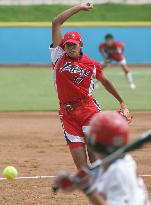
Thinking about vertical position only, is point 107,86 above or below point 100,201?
below

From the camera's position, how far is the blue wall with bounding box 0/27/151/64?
112 ft

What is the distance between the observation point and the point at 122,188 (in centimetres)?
463

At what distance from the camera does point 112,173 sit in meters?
4.63

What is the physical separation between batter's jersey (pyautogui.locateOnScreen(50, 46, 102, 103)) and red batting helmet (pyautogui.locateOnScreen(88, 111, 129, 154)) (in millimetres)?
3970

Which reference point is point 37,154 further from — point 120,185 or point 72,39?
point 120,185

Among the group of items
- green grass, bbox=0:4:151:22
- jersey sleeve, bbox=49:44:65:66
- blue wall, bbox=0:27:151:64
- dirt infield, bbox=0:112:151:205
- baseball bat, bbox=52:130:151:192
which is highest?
baseball bat, bbox=52:130:151:192

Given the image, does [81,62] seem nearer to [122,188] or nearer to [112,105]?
[122,188]

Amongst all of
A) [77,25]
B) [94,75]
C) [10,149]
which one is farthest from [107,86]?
[77,25]

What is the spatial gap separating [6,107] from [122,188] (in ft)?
47.8

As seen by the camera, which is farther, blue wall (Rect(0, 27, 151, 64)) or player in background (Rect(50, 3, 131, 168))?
blue wall (Rect(0, 27, 151, 64))

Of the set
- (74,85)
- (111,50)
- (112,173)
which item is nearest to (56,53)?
(74,85)

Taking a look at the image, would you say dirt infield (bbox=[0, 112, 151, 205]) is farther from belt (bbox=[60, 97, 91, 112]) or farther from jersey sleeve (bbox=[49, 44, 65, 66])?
jersey sleeve (bbox=[49, 44, 65, 66])

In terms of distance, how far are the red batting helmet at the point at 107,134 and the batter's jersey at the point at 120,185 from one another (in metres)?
0.14

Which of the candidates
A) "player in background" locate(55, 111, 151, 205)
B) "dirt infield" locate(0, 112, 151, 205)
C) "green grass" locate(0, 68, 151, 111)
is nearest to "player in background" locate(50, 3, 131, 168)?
"dirt infield" locate(0, 112, 151, 205)
